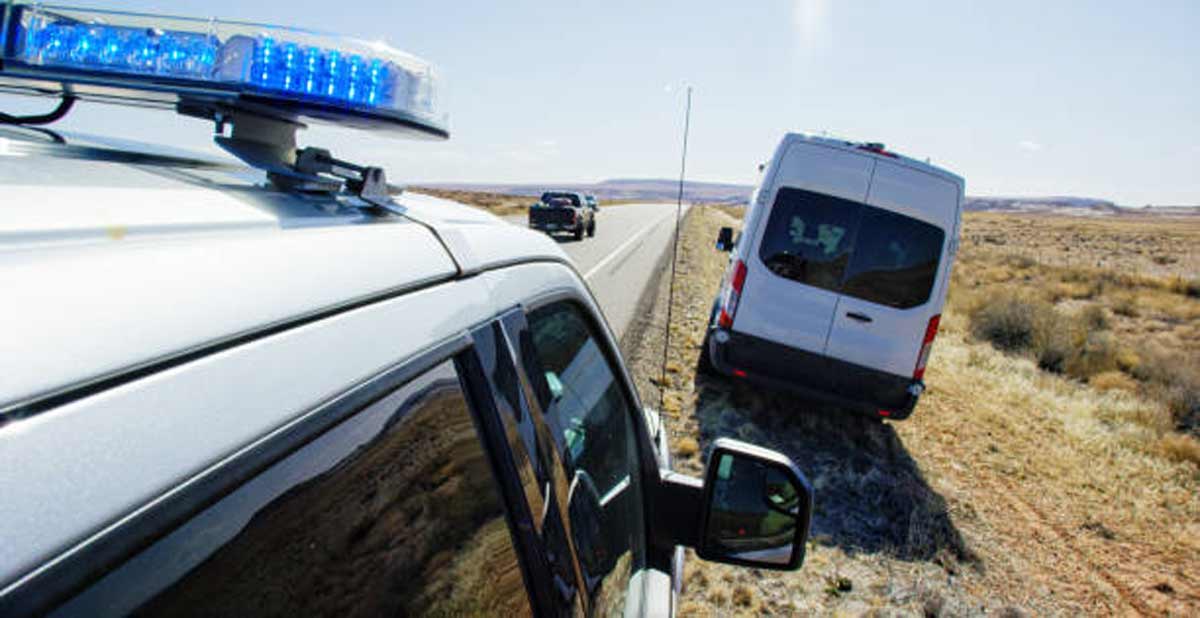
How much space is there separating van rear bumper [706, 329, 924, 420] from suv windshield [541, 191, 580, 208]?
19412mm

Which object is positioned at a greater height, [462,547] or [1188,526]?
[462,547]

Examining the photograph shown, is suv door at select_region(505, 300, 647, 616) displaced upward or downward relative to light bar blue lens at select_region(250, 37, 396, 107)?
downward

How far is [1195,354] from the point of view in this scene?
50.0 feet

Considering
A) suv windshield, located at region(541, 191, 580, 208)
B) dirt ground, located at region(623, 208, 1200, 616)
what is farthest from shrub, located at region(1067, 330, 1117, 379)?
suv windshield, located at region(541, 191, 580, 208)

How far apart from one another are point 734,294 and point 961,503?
2.53m

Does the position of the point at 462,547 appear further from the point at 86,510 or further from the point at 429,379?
the point at 86,510

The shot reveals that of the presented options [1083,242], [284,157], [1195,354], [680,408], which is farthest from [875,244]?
[1083,242]

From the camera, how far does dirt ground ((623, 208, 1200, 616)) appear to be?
170 inches

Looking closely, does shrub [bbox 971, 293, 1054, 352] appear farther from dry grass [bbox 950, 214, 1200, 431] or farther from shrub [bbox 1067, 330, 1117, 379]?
shrub [bbox 1067, 330, 1117, 379]

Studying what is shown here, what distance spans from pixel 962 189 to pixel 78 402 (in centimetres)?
711

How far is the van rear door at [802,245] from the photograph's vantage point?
6.55 meters

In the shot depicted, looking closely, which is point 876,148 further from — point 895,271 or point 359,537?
point 359,537

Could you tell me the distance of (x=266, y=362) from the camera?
665 millimetres

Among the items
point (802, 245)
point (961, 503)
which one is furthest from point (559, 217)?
point (961, 503)
